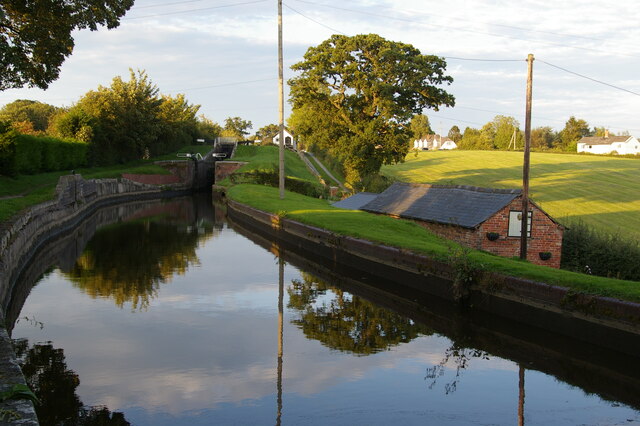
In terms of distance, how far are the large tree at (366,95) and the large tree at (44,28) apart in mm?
29839

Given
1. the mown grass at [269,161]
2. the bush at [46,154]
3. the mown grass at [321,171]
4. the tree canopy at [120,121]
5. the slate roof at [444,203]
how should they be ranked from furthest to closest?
the mown grass at [321,171] → the mown grass at [269,161] → the tree canopy at [120,121] → the bush at [46,154] → the slate roof at [444,203]

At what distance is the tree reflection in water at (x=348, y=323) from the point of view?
40.5 feet

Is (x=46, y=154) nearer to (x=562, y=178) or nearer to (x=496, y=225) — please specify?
(x=496, y=225)

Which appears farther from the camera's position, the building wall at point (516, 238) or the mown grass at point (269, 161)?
the mown grass at point (269, 161)

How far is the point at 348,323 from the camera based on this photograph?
546 inches

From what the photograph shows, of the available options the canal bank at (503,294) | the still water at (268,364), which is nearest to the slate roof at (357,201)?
the canal bank at (503,294)

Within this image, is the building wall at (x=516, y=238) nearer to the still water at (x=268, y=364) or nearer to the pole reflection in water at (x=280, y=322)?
the pole reflection in water at (x=280, y=322)

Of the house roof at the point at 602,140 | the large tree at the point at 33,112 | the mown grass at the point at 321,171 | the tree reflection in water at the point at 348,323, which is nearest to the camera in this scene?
the tree reflection in water at the point at 348,323

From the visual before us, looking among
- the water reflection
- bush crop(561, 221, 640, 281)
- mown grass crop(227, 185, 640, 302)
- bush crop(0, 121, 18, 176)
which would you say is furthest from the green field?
bush crop(0, 121, 18, 176)

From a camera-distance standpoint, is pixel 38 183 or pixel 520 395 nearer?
pixel 520 395

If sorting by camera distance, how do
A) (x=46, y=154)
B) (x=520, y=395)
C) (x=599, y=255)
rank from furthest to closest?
(x=46, y=154), (x=599, y=255), (x=520, y=395)

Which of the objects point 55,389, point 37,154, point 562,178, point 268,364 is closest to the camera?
point 55,389

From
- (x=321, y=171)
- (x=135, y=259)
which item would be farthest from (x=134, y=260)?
(x=321, y=171)

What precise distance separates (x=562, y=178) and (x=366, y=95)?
1402 inches
